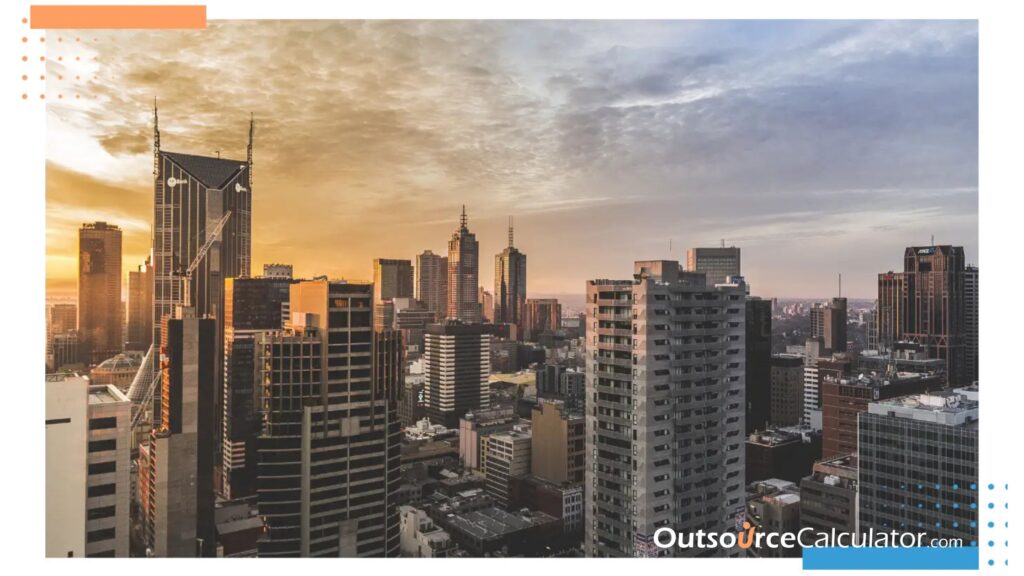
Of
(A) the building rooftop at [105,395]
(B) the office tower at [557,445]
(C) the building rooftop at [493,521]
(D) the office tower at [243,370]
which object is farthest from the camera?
(B) the office tower at [557,445]

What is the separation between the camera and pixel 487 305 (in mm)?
8648

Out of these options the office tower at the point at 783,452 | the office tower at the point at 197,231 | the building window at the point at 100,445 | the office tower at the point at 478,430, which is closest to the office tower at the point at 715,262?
the office tower at the point at 197,231

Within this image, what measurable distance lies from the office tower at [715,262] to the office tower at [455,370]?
4.31m

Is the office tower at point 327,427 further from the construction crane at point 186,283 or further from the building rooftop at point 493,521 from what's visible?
the construction crane at point 186,283

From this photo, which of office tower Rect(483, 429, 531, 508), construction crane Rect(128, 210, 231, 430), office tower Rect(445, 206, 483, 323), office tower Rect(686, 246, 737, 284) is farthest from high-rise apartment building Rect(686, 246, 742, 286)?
office tower Rect(483, 429, 531, 508)

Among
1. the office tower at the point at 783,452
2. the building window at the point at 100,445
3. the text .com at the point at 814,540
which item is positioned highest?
the building window at the point at 100,445

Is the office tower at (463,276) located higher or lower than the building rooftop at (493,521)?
higher

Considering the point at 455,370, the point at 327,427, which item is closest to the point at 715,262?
the point at 327,427

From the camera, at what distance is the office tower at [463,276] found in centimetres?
631

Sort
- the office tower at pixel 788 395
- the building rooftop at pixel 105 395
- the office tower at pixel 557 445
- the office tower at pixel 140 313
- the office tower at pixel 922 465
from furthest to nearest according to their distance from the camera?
the office tower at pixel 788 395, the office tower at pixel 557 445, the office tower at pixel 140 313, the building rooftop at pixel 105 395, the office tower at pixel 922 465

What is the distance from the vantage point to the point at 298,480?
685cm
